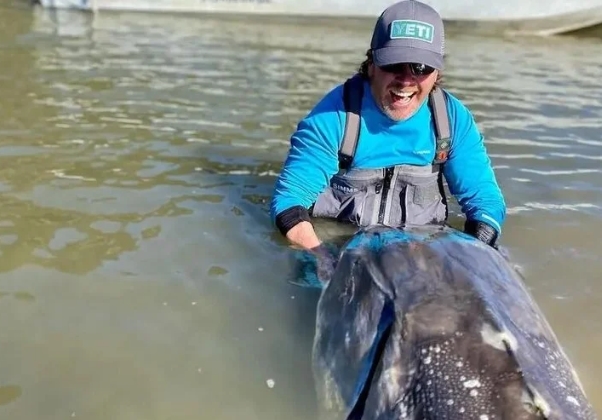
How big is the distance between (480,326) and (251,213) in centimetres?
263

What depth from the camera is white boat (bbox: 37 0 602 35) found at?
1495cm

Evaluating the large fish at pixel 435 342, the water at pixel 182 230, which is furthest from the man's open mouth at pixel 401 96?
the large fish at pixel 435 342

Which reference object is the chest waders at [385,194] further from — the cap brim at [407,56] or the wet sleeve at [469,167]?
the cap brim at [407,56]

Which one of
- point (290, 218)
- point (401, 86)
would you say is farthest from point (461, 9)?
point (290, 218)

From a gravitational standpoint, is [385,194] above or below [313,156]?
below

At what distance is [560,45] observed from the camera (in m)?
13.8

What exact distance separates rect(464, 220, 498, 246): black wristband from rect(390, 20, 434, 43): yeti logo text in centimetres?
97

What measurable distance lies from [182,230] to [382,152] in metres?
1.25

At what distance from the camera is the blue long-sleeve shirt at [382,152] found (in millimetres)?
3846

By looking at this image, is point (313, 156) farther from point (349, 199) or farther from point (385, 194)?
point (385, 194)

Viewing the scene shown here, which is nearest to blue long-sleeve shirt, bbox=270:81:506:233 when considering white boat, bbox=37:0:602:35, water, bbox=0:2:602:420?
water, bbox=0:2:602:420

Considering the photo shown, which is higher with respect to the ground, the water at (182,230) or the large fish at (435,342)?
the large fish at (435,342)

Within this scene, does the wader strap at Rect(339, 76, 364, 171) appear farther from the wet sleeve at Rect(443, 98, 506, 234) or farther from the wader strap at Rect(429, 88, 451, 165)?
the wet sleeve at Rect(443, 98, 506, 234)

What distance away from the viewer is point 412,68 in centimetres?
343
